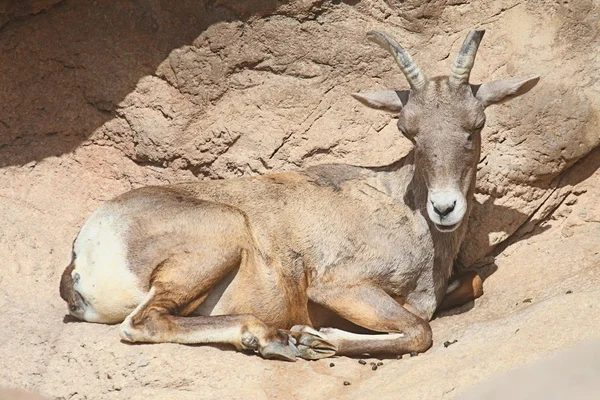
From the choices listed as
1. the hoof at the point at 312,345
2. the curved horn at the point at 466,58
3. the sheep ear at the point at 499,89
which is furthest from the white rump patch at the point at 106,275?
the sheep ear at the point at 499,89

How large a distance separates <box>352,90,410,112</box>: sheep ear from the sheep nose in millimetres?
1141

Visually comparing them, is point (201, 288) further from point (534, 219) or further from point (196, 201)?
point (534, 219)

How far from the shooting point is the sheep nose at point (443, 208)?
8484 mm

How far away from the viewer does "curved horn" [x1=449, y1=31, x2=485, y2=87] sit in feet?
28.8

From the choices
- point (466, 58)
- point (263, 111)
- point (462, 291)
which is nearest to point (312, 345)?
point (462, 291)

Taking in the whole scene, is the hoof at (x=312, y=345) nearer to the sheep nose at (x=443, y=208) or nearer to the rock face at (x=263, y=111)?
the rock face at (x=263, y=111)

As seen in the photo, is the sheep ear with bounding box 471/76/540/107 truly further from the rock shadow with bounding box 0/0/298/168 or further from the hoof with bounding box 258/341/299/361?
the rock shadow with bounding box 0/0/298/168

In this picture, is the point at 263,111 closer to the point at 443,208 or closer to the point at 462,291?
the point at 462,291

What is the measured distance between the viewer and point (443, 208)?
8.49m

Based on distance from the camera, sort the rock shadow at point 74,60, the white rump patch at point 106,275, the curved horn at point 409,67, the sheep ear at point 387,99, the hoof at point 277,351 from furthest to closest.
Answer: the rock shadow at point 74,60, the sheep ear at point 387,99, the curved horn at point 409,67, the white rump patch at point 106,275, the hoof at point 277,351

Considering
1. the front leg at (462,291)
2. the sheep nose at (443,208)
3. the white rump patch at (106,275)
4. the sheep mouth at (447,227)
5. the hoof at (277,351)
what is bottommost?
the front leg at (462,291)

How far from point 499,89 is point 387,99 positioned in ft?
3.11

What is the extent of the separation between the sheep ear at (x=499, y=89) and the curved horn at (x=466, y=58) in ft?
0.81

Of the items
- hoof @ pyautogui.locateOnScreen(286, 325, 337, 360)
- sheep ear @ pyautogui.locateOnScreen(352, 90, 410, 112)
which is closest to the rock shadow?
sheep ear @ pyautogui.locateOnScreen(352, 90, 410, 112)
